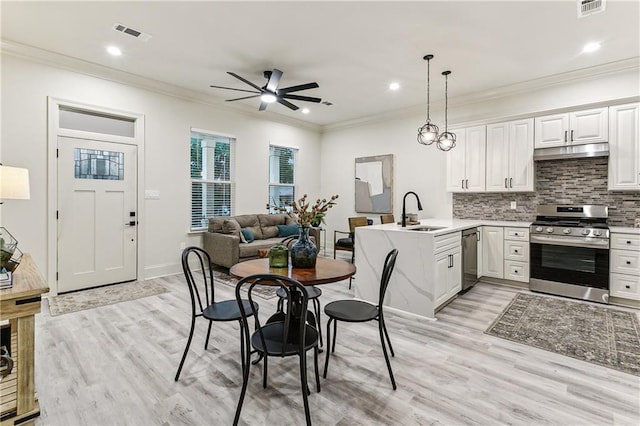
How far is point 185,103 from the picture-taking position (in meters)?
5.24

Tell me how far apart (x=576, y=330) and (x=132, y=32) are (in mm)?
5425

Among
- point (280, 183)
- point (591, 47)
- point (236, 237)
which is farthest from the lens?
point (280, 183)

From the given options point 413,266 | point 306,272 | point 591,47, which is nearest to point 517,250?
point 413,266

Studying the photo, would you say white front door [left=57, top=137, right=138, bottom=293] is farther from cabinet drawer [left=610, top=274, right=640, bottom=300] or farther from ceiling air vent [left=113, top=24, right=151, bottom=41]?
cabinet drawer [left=610, top=274, right=640, bottom=300]

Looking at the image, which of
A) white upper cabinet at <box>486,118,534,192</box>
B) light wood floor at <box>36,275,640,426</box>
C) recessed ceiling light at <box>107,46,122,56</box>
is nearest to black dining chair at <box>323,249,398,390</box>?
light wood floor at <box>36,275,640,426</box>

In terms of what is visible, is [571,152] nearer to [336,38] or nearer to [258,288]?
[336,38]

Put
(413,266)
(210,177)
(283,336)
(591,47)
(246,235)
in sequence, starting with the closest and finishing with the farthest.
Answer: (283,336) < (413,266) < (591,47) < (246,235) < (210,177)

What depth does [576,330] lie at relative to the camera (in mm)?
3018

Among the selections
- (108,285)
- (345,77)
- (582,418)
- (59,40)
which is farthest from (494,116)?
(108,285)

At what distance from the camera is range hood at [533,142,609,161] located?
13.0 feet

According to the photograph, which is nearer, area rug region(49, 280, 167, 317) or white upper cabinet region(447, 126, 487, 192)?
area rug region(49, 280, 167, 317)

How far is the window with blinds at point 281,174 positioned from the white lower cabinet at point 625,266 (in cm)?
537

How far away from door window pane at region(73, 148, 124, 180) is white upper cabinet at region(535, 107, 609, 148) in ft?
19.5

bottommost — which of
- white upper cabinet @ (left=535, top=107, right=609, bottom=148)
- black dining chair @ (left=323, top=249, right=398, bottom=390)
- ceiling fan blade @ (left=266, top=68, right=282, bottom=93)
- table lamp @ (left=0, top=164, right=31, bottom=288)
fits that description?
black dining chair @ (left=323, top=249, right=398, bottom=390)
